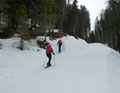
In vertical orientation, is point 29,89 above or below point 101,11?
below

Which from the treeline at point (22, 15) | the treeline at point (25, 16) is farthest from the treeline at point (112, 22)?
the treeline at point (22, 15)

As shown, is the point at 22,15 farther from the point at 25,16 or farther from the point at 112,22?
the point at 112,22

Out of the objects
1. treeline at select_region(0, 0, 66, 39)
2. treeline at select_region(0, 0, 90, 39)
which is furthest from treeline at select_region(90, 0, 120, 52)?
treeline at select_region(0, 0, 66, 39)

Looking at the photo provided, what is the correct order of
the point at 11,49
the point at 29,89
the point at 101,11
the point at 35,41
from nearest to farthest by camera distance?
the point at 29,89, the point at 11,49, the point at 35,41, the point at 101,11

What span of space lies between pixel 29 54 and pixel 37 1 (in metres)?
10.4

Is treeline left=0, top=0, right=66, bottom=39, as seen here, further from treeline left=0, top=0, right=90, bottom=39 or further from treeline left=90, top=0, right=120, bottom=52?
treeline left=90, top=0, right=120, bottom=52

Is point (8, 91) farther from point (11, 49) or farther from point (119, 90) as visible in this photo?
point (11, 49)

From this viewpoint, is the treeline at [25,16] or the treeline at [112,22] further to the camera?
the treeline at [112,22]

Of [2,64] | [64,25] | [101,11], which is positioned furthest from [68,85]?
[101,11]

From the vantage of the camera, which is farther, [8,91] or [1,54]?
[1,54]

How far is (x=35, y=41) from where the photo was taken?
19.8 metres

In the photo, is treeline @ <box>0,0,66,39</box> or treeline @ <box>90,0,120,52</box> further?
treeline @ <box>90,0,120,52</box>

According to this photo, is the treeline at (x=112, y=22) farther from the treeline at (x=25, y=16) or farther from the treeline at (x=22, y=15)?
the treeline at (x=22, y=15)

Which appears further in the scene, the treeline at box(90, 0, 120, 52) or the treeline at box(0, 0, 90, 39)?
the treeline at box(90, 0, 120, 52)
